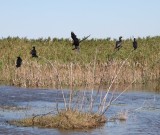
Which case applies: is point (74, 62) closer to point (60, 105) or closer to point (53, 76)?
point (53, 76)

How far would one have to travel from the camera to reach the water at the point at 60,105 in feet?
37.9

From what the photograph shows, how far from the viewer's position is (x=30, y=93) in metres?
21.4

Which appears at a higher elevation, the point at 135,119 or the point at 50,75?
the point at 50,75

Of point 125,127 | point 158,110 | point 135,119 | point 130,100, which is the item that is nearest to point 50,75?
point 130,100

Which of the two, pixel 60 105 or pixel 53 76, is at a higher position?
pixel 53 76

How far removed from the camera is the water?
11.6 m

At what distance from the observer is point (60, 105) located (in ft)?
57.0

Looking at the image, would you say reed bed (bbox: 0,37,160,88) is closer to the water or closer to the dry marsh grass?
the water

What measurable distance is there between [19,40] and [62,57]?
21.1 feet

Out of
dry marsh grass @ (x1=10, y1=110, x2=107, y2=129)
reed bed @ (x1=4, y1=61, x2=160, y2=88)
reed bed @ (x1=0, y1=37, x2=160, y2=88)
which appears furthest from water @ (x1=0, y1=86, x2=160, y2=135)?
reed bed @ (x1=0, y1=37, x2=160, y2=88)

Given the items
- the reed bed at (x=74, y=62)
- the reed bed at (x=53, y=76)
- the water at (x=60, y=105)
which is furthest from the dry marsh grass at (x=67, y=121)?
the reed bed at (x=53, y=76)

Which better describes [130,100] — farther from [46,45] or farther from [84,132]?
[46,45]

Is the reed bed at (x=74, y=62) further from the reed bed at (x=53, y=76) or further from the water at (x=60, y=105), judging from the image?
the water at (x=60, y=105)

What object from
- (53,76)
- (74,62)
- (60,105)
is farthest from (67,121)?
(74,62)
